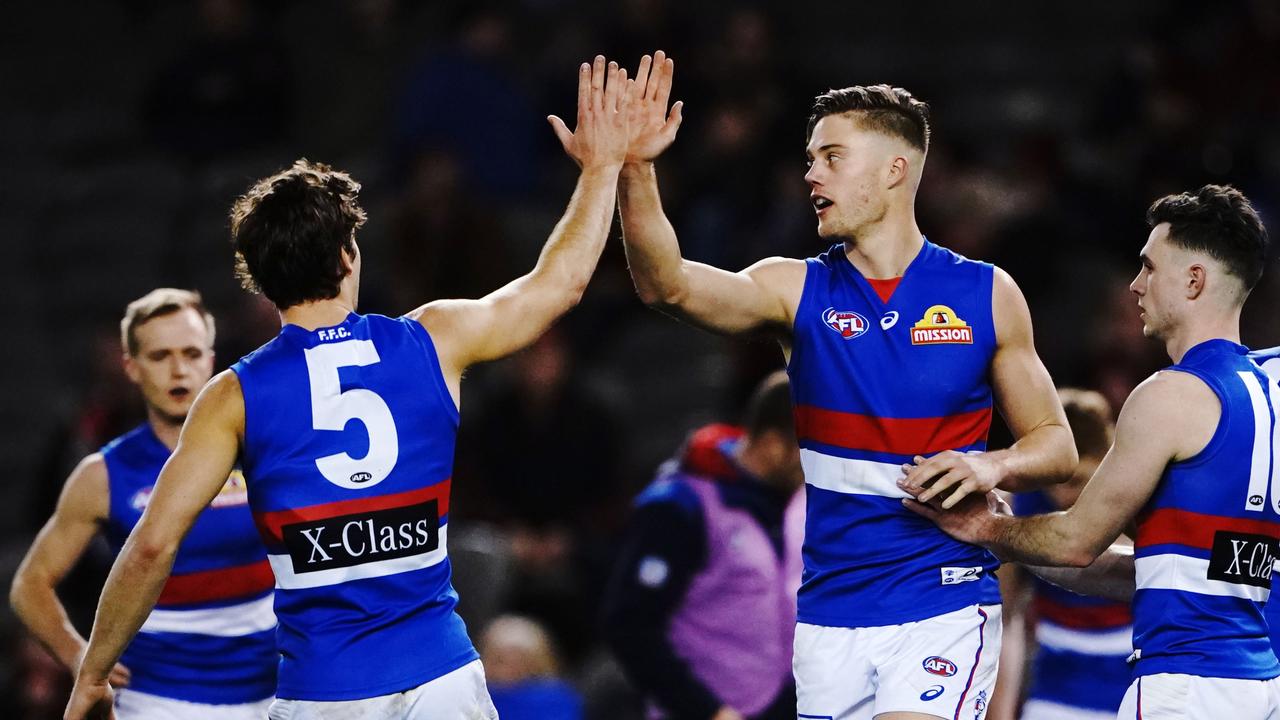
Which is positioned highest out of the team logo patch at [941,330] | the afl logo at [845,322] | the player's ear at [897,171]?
the player's ear at [897,171]

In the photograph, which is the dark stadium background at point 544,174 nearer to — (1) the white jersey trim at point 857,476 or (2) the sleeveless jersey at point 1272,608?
(1) the white jersey trim at point 857,476

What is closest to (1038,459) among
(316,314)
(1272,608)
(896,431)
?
(896,431)

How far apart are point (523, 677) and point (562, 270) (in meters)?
3.88

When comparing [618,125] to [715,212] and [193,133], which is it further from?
[193,133]

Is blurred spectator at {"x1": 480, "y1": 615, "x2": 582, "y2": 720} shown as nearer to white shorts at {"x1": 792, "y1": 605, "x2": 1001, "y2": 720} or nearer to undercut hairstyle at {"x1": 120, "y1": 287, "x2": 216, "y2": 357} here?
undercut hairstyle at {"x1": 120, "y1": 287, "x2": 216, "y2": 357}

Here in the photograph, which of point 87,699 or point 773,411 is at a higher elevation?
point 773,411

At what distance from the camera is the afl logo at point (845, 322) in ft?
17.4

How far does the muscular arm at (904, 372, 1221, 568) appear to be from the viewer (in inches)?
193

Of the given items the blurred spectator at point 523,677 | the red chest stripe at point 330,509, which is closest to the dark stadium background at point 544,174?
the blurred spectator at point 523,677

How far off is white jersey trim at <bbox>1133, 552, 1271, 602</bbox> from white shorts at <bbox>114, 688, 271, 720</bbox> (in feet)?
10.5

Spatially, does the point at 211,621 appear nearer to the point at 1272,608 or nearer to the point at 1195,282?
the point at 1195,282

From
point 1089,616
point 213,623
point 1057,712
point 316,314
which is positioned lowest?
point 1057,712

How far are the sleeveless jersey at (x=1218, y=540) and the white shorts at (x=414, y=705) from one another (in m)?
2.07

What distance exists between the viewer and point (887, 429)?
5.21 m
